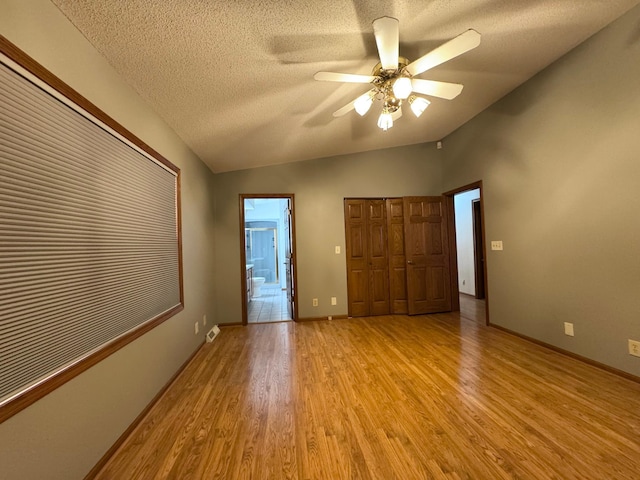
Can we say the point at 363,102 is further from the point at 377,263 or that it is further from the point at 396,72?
the point at 377,263

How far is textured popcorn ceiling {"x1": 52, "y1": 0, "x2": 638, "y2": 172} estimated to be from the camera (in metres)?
1.44

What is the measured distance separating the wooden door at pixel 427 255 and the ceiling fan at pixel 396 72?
2326mm

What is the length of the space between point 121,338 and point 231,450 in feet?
3.09

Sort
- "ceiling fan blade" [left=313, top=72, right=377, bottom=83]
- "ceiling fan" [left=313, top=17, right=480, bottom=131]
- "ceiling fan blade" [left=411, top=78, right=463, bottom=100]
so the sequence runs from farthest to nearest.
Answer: "ceiling fan blade" [left=411, top=78, right=463, bottom=100] < "ceiling fan blade" [left=313, top=72, right=377, bottom=83] < "ceiling fan" [left=313, top=17, right=480, bottom=131]

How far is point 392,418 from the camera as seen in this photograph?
5.78 ft

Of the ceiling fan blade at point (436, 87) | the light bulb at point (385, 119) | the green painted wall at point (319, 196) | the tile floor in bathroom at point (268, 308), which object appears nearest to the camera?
the ceiling fan blade at point (436, 87)

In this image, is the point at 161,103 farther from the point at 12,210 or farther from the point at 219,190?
the point at 219,190

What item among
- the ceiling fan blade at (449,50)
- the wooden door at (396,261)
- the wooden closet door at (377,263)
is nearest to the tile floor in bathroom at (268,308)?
the wooden closet door at (377,263)

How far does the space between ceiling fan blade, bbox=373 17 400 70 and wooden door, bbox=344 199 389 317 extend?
2.68 meters

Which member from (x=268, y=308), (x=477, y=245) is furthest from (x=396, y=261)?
(x=268, y=308)

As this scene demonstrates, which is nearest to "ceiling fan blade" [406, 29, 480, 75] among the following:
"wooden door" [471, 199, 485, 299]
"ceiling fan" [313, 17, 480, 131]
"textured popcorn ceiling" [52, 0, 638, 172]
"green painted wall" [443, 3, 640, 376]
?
"ceiling fan" [313, 17, 480, 131]

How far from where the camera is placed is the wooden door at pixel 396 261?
14.4ft

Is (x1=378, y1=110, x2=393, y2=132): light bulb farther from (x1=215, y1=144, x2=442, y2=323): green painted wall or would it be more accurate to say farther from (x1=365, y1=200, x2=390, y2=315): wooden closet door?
(x1=365, y1=200, x2=390, y2=315): wooden closet door

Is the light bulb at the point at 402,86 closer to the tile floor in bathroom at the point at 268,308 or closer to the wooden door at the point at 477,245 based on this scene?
the tile floor in bathroom at the point at 268,308
